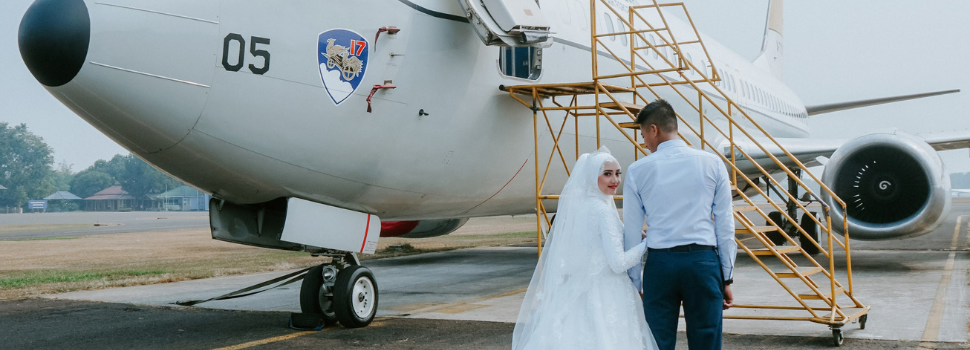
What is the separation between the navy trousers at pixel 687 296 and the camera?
3721 millimetres

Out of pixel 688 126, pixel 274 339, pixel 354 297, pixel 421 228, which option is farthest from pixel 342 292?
pixel 421 228

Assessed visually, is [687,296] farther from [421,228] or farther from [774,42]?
[774,42]

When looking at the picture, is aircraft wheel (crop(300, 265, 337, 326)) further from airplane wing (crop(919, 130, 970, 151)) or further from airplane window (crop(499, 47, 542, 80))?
airplane wing (crop(919, 130, 970, 151))

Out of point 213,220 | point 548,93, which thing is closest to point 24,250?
point 213,220

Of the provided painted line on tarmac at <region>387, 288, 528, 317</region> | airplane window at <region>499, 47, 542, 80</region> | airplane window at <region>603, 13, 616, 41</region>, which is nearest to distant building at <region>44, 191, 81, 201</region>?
painted line on tarmac at <region>387, 288, 528, 317</region>

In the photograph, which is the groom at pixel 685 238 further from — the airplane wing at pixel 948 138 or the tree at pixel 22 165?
the tree at pixel 22 165

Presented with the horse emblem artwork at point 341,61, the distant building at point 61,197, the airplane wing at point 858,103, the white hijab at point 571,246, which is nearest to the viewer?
the white hijab at point 571,246

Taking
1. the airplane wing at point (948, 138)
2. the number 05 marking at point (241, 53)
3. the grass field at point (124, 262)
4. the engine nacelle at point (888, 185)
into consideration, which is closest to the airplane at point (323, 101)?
the number 05 marking at point (241, 53)

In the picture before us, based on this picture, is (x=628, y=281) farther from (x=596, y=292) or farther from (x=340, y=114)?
(x=340, y=114)

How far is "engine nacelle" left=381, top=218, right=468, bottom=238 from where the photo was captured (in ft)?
38.7

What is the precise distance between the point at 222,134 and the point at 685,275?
314 centimetres

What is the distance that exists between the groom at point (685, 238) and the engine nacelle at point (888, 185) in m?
6.84

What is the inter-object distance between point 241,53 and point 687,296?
3215 millimetres

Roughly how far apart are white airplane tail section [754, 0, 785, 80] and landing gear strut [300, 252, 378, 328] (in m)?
18.0
